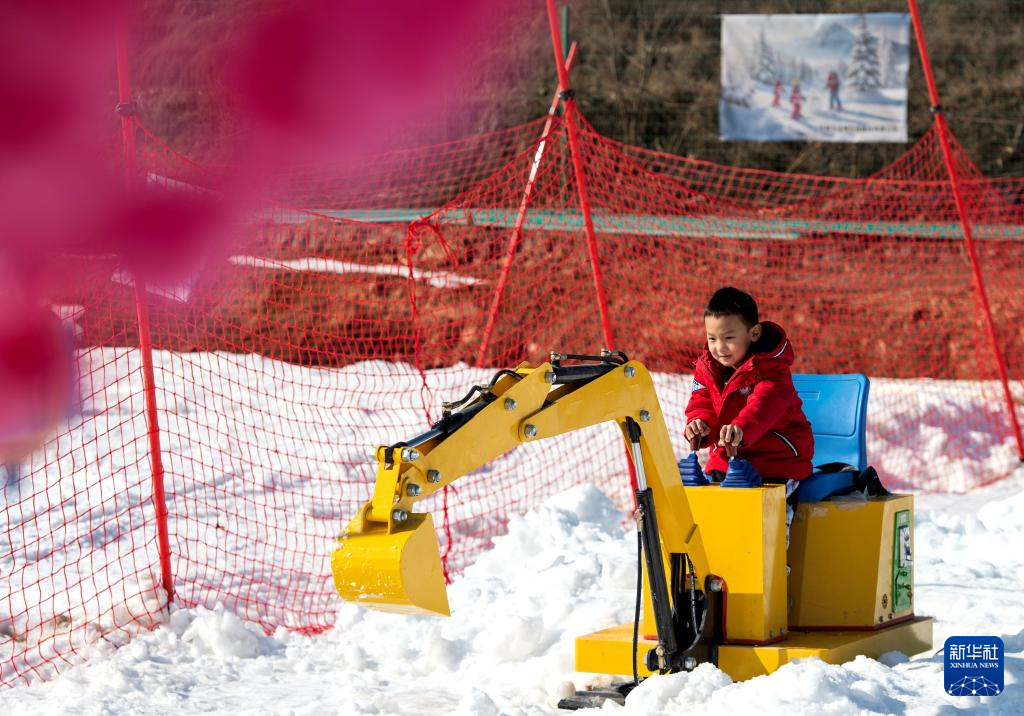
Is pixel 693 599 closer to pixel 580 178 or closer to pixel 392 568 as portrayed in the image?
pixel 392 568

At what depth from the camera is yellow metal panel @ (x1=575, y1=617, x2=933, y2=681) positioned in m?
4.07

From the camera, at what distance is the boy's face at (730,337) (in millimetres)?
4297

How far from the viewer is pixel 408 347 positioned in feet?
35.6

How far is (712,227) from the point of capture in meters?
10.6

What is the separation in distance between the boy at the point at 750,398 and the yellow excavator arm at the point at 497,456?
1.14 ft

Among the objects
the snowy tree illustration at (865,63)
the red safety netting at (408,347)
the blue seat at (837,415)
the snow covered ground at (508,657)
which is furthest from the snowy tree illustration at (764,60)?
the blue seat at (837,415)

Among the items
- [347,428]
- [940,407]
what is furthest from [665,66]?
[347,428]

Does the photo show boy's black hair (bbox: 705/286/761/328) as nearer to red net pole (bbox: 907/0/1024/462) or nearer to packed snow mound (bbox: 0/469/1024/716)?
packed snow mound (bbox: 0/469/1024/716)

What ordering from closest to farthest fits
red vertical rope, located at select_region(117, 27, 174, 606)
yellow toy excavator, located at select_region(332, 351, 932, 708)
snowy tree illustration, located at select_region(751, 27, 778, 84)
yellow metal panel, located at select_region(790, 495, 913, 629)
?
yellow toy excavator, located at select_region(332, 351, 932, 708)
yellow metal panel, located at select_region(790, 495, 913, 629)
red vertical rope, located at select_region(117, 27, 174, 606)
snowy tree illustration, located at select_region(751, 27, 778, 84)

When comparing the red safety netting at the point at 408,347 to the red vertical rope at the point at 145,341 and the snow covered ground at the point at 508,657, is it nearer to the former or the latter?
the red vertical rope at the point at 145,341

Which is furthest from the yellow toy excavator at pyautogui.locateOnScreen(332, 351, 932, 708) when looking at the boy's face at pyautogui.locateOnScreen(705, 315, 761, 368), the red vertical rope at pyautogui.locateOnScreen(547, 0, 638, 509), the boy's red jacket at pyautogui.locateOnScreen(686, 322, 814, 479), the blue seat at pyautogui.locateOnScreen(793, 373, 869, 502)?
the red vertical rope at pyautogui.locateOnScreen(547, 0, 638, 509)

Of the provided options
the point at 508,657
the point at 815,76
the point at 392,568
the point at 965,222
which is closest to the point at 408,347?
the point at 965,222

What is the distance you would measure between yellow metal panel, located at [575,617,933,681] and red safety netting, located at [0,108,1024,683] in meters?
1.63

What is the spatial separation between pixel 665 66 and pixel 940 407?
8059mm
